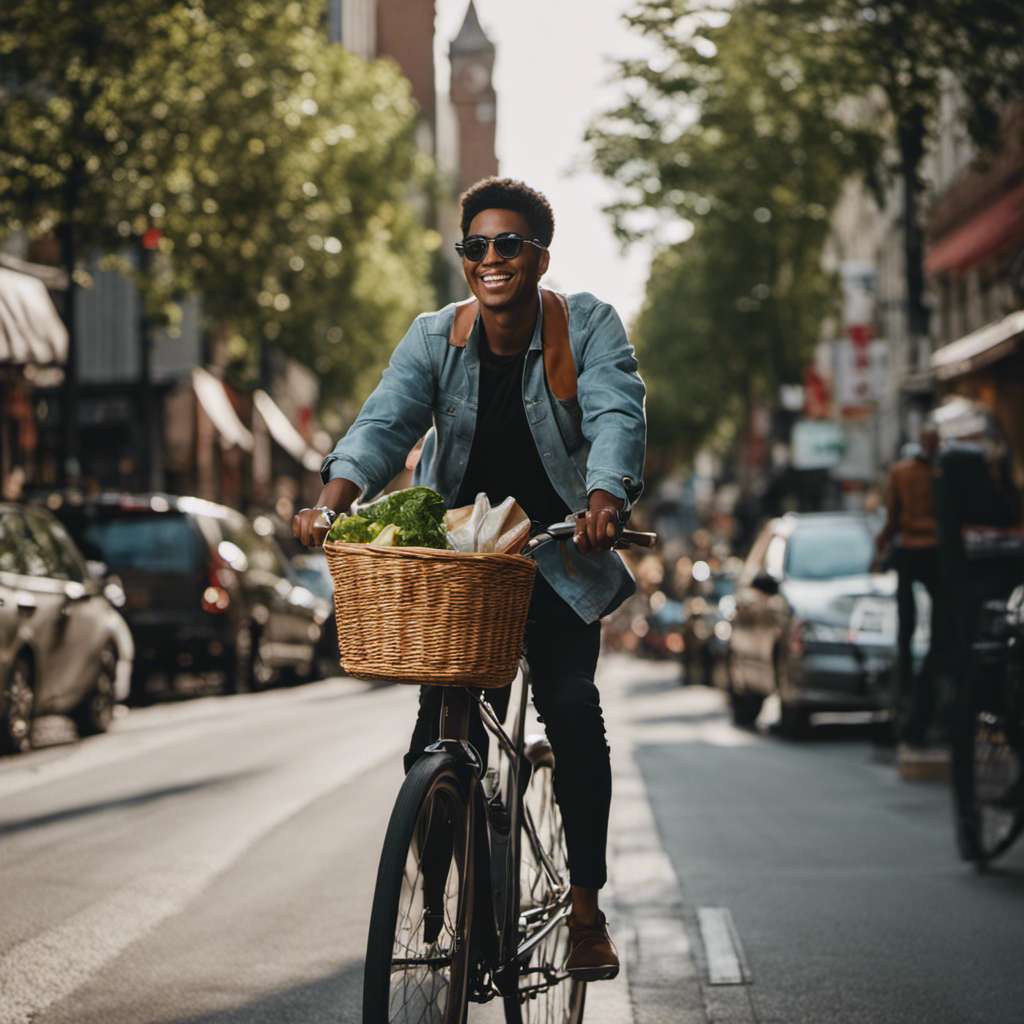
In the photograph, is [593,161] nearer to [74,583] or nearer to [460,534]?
[74,583]

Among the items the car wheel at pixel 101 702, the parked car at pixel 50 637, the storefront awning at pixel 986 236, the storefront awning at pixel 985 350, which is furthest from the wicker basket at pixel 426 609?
the storefront awning at pixel 986 236

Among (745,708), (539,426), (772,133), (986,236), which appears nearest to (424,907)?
(539,426)

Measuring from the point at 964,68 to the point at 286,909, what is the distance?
38.8 ft

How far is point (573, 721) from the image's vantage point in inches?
184

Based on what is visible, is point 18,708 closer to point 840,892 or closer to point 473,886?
point 840,892

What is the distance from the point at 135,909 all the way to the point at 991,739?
10.5ft

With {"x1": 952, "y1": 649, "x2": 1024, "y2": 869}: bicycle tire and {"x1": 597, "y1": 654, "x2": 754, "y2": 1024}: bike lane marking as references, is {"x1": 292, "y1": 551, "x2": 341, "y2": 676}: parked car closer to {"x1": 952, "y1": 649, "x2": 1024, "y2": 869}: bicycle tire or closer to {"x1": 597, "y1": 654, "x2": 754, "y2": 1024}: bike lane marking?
{"x1": 597, "y1": 654, "x2": 754, "y2": 1024}: bike lane marking

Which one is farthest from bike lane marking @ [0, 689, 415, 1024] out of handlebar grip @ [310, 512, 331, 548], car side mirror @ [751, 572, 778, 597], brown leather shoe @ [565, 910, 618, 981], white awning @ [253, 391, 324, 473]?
white awning @ [253, 391, 324, 473]

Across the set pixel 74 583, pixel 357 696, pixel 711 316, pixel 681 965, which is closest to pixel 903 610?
pixel 74 583

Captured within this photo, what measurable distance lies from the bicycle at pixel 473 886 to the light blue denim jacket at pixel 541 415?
17cm

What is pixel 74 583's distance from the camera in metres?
14.0

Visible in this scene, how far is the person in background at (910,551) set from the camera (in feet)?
39.8

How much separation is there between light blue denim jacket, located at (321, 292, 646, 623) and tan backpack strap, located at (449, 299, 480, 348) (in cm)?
1

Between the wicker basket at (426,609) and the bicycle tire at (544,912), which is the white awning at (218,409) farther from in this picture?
the wicker basket at (426,609)
